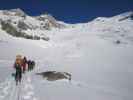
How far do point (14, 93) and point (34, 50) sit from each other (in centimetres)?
4621

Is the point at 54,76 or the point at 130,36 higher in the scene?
the point at 130,36

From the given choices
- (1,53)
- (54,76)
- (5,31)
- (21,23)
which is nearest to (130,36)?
(21,23)

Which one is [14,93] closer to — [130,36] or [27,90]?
[27,90]

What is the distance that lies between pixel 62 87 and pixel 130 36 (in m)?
94.0

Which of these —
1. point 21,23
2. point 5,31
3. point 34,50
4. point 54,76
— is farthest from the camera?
point 21,23

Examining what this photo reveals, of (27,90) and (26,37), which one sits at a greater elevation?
(26,37)

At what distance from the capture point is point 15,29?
75.8 metres

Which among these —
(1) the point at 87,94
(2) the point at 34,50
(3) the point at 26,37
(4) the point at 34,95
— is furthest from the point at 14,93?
(3) the point at 26,37

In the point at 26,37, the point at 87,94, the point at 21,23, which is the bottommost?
the point at 87,94

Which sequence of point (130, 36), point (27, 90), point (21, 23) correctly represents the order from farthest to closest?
point (130, 36) → point (21, 23) → point (27, 90)

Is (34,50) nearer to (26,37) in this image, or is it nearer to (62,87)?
(26,37)

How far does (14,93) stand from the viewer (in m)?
11.6

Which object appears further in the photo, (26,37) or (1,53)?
(26,37)

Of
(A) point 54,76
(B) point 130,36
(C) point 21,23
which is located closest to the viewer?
(A) point 54,76
